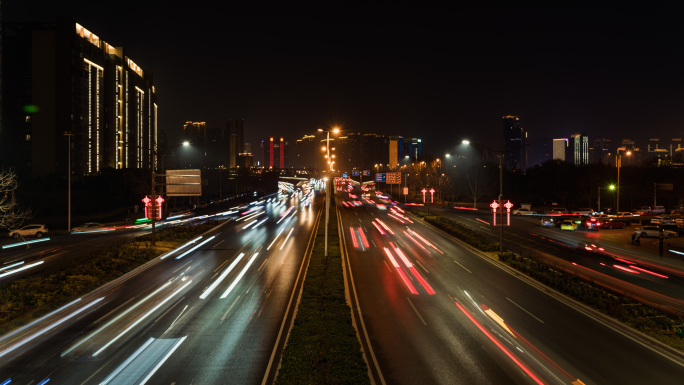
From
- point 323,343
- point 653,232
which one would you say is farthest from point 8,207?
point 653,232

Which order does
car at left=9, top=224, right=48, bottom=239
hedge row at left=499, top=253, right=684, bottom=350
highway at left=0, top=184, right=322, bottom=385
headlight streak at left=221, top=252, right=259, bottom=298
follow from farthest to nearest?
car at left=9, top=224, right=48, bottom=239 → headlight streak at left=221, top=252, right=259, bottom=298 → hedge row at left=499, top=253, right=684, bottom=350 → highway at left=0, top=184, right=322, bottom=385

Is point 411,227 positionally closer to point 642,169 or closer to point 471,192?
point 471,192

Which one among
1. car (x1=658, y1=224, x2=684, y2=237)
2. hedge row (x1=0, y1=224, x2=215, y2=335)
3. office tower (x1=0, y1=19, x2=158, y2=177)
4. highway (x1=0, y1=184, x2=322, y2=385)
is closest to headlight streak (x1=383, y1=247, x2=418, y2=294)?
highway (x1=0, y1=184, x2=322, y2=385)

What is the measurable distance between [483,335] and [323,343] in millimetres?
5968

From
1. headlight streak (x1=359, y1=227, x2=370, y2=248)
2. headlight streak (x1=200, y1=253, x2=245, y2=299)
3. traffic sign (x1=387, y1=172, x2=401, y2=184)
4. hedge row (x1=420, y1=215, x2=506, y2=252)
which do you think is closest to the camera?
headlight streak (x1=200, y1=253, x2=245, y2=299)

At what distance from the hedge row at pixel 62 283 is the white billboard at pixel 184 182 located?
716 cm

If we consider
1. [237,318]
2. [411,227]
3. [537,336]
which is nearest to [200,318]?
[237,318]

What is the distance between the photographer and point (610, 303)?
1683 centimetres

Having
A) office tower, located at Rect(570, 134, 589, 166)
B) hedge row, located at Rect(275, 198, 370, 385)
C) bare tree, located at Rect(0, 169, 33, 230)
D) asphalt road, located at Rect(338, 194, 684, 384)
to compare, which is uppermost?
office tower, located at Rect(570, 134, 589, 166)

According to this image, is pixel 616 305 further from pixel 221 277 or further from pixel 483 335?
pixel 221 277

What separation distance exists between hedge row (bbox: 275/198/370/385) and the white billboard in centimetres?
1944

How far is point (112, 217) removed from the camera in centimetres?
6003

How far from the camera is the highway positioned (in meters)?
11.2

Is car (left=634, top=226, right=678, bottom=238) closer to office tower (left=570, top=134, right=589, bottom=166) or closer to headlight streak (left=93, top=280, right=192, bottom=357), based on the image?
headlight streak (left=93, top=280, right=192, bottom=357)
